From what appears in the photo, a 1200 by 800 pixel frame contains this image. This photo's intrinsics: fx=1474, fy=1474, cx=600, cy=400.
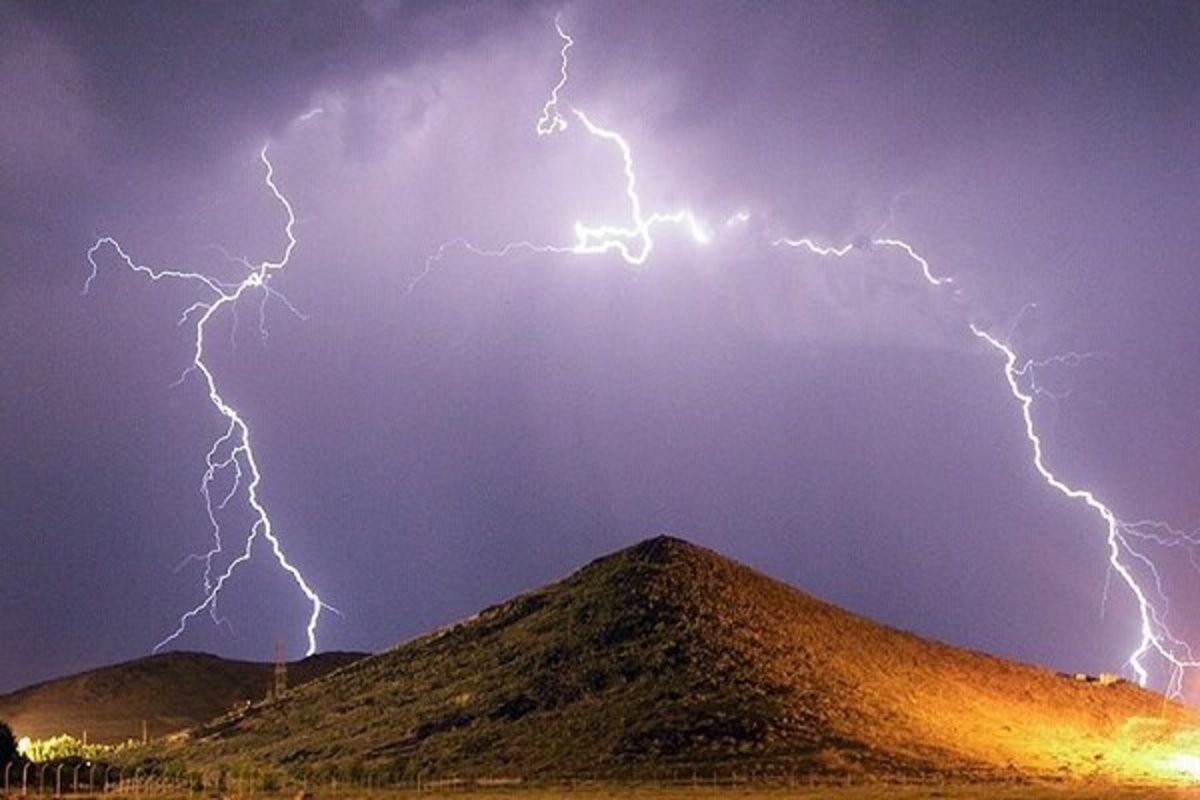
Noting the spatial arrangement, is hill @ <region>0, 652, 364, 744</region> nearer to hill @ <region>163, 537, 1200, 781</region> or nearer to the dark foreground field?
hill @ <region>163, 537, 1200, 781</region>

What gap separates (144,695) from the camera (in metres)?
102

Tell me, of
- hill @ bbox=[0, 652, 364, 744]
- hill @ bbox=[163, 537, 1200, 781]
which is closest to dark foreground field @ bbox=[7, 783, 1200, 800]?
hill @ bbox=[163, 537, 1200, 781]

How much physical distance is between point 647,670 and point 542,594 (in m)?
17.4

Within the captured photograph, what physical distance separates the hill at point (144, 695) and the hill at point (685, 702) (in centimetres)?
2135

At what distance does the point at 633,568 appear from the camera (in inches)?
3004

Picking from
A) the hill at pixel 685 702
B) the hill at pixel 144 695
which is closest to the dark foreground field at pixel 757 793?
the hill at pixel 685 702

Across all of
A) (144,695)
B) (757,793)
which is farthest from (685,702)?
(144,695)

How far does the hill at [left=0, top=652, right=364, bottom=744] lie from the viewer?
93625mm

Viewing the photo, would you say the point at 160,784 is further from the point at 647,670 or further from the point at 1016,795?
the point at 1016,795

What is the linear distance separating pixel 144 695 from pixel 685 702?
187ft

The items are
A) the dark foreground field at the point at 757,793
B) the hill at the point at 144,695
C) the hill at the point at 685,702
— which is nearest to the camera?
the dark foreground field at the point at 757,793

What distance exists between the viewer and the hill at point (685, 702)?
176 feet

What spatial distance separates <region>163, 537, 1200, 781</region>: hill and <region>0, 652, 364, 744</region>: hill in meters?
21.4

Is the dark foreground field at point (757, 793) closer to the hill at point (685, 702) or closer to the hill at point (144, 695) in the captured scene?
the hill at point (685, 702)
